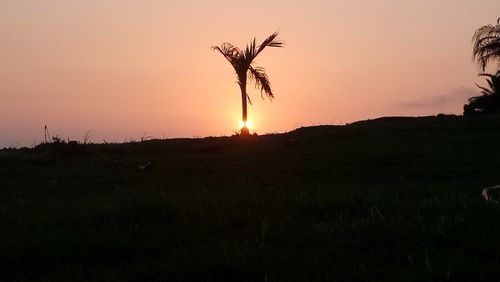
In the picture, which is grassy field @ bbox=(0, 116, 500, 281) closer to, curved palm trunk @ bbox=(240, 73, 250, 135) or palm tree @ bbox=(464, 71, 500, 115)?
curved palm trunk @ bbox=(240, 73, 250, 135)

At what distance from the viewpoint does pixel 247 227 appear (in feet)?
18.1

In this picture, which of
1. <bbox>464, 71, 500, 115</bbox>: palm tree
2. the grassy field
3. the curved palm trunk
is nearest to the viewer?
the grassy field

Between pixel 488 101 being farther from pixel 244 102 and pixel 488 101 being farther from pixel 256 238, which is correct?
pixel 256 238

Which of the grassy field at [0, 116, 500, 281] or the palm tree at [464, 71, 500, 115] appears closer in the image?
the grassy field at [0, 116, 500, 281]

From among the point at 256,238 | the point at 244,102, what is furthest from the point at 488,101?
the point at 256,238

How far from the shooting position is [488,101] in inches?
1086

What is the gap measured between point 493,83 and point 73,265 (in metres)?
25.6

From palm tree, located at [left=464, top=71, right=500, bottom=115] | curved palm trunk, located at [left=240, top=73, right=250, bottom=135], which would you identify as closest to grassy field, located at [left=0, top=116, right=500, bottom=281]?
curved palm trunk, located at [left=240, top=73, right=250, bottom=135]

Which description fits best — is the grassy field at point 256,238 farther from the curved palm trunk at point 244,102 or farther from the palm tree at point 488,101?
the palm tree at point 488,101

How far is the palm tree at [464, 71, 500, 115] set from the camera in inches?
1075

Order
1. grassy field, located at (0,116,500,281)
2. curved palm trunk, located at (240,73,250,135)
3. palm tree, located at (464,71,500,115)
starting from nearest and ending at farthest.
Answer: grassy field, located at (0,116,500,281) → curved palm trunk, located at (240,73,250,135) → palm tree, located at (464,71,500,115)

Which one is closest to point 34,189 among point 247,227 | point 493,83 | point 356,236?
point 247,227

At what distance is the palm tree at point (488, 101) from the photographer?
2730 cm

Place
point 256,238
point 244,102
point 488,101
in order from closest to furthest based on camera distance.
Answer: point 256,238 → point 244,102 → point 488,101
